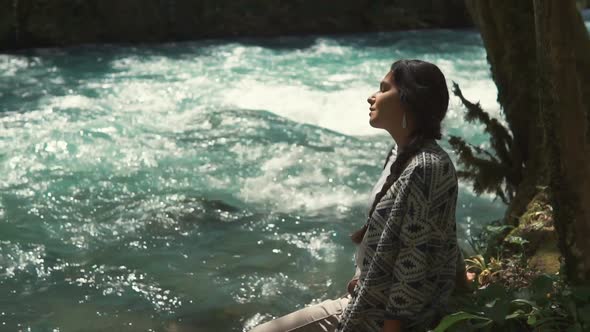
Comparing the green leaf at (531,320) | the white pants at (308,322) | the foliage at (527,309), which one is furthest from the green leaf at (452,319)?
the white pants at (308,322)

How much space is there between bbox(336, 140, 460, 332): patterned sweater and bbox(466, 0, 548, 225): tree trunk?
7.73 feet

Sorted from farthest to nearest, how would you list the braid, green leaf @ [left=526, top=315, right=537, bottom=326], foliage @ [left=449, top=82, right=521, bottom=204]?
foliage @ [left=449, top=82, right=521, bottom=204] < green leaf @ [left=526, top=315, right=537, bottom=326] < the braid

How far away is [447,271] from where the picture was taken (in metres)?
2.97

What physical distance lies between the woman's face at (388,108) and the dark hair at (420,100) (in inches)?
1.1

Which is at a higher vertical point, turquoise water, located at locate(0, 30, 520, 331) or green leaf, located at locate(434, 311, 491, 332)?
green leaf, located at locate(434, 311, 491, 332)

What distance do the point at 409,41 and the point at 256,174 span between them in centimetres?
1003

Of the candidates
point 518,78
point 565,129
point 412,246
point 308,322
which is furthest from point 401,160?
point 518,78

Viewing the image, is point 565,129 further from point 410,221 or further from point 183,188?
point 183,188

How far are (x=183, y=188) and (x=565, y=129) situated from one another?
510cm

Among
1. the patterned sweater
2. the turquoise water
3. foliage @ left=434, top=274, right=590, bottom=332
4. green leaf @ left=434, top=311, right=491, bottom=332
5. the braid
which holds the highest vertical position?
the braid

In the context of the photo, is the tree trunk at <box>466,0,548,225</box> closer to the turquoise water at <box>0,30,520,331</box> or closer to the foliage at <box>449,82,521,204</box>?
the foliage at <box>449,82,521,204</box>

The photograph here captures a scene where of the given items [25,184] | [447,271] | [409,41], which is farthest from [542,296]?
[409,41]

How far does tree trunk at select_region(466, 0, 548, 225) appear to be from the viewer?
17.1 feet

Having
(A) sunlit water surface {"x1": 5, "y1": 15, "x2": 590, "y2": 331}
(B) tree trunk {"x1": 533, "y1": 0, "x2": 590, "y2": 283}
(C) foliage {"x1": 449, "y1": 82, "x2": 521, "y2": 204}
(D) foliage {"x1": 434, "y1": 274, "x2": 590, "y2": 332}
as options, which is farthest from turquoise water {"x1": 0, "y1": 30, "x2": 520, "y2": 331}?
(B) tree trunk {"x1": 533, "y1": 0, "x2": 590, "y2": 283}
